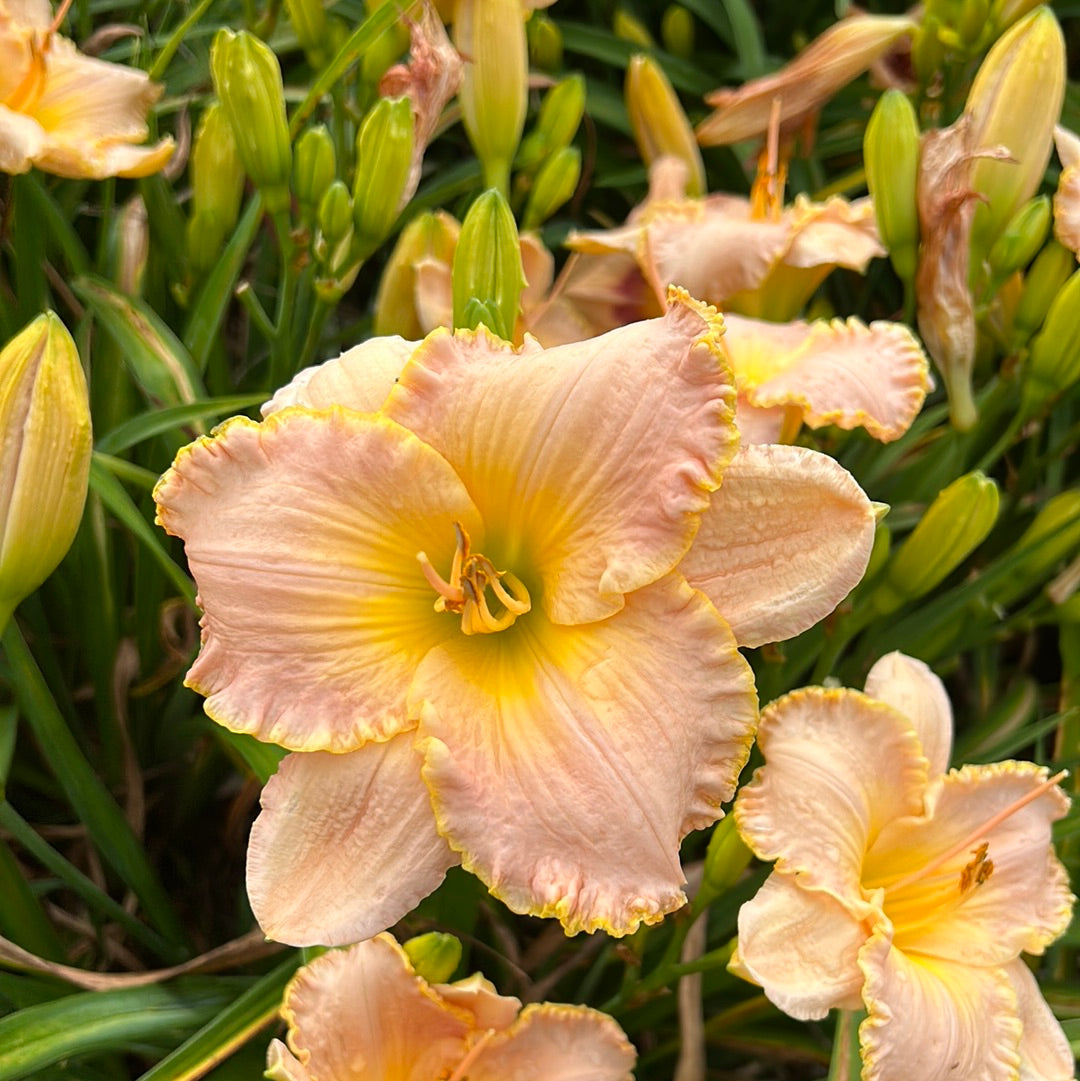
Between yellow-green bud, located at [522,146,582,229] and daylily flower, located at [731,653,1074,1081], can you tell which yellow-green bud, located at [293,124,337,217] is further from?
daylily flower, located at [731,653,1074,1081]

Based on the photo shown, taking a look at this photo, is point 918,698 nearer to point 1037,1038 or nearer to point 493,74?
point 1037,1038

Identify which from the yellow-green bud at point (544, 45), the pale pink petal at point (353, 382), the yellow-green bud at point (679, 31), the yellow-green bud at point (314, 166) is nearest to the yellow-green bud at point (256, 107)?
the yellow-green bud at point (314, 166)

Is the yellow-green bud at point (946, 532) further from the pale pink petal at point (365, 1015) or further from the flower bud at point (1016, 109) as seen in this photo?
the pale pink petal at point (365, 1015)

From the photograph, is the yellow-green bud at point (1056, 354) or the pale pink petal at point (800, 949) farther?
the yellow-green bud at point (1056, 354)

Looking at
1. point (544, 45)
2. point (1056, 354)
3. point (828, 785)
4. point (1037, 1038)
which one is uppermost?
point (544, 45)

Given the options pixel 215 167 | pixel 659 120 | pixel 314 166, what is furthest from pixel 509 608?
pixel 659 120

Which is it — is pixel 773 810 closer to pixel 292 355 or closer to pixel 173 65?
pixel 292 355

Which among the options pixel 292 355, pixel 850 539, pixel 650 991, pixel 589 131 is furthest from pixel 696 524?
pixel 589 131
